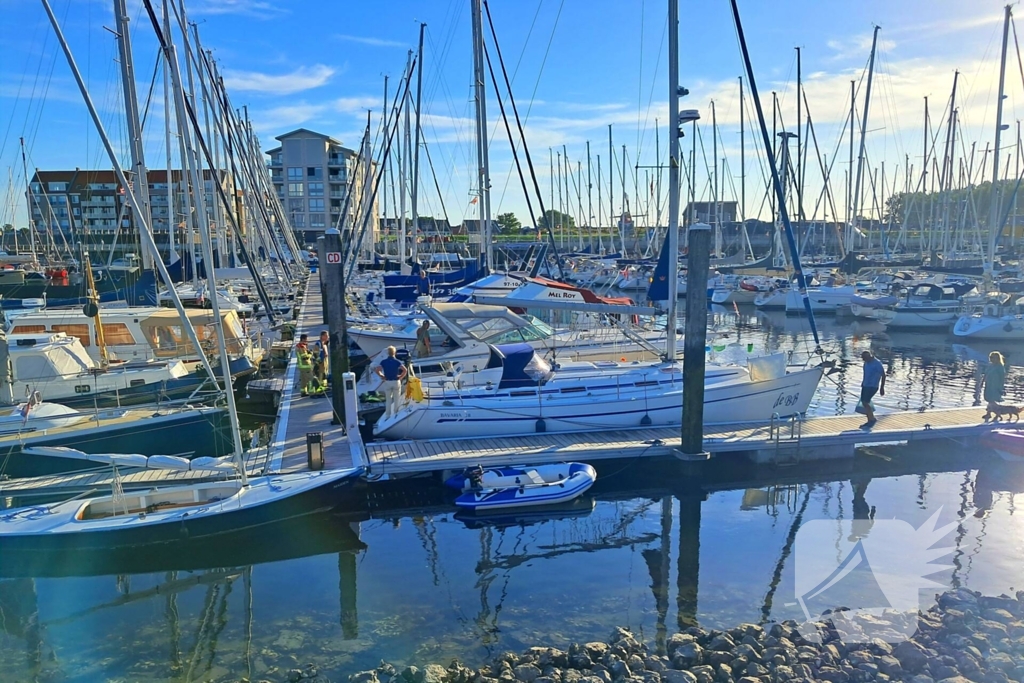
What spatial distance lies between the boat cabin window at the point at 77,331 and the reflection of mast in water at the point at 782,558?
657 inches

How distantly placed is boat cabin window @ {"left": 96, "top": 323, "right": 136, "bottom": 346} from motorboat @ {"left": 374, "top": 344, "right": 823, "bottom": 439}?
29.2 feet

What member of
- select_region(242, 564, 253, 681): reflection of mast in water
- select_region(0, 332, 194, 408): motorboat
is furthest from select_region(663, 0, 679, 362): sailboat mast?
select_region(0, 332, 194, 408): motorboat

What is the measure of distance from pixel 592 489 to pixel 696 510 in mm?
1838

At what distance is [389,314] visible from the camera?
28062 mm

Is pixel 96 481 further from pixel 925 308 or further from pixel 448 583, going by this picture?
pixel 925 308

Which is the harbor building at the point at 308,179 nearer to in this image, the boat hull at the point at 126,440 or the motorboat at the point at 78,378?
the motorboat at the point at 78,378

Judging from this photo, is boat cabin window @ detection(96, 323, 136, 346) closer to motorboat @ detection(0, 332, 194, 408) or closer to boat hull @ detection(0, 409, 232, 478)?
motorboat @ detection(0, 332, 194, 408)

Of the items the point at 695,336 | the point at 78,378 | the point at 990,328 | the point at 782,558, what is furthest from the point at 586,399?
the point at 990,328

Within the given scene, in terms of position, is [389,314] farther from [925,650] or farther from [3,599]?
[925,650]

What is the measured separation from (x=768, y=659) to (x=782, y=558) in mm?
3493

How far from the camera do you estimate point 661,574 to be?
1067cm

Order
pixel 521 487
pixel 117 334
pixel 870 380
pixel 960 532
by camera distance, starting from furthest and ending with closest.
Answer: pixel 117 334, pixel 870 380, pixel 521 487, pixel 960 532

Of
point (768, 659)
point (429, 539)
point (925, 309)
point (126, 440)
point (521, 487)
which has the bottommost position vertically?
point (429, 539)

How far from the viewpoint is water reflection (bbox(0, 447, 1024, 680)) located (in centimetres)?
876
